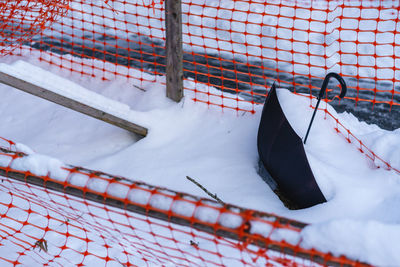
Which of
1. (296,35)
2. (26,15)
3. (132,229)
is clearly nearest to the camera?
(132,229)

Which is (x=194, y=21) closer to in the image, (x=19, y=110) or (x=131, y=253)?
(x=19, y=110)

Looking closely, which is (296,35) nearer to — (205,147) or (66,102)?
(205,147)

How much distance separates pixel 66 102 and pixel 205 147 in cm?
136

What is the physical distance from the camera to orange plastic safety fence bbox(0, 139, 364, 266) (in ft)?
5.05

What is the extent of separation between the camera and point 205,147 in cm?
394

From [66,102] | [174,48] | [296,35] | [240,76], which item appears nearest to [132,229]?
[66,102]

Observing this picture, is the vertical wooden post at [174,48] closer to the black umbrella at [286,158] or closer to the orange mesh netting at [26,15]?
the orange mesh netting at [26,15]

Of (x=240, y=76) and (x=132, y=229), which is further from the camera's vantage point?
(x=240, y=76)

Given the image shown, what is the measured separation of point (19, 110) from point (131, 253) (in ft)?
9.81

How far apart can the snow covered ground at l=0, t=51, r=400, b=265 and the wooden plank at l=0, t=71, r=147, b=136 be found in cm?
12

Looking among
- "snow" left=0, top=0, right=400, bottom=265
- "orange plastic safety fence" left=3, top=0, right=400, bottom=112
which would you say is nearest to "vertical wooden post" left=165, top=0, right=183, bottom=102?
"snow" left=0, top=0, right=400, bottom=265

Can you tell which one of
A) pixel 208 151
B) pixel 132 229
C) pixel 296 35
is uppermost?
pixel 296 35

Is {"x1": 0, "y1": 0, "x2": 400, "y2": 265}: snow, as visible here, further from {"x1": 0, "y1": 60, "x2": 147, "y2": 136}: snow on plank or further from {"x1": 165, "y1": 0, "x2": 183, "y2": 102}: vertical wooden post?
{"x1": 165, "y1": 0, "x2": 183, "y2": 102}: vertical wooden post

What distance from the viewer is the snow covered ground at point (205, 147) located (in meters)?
3.02
